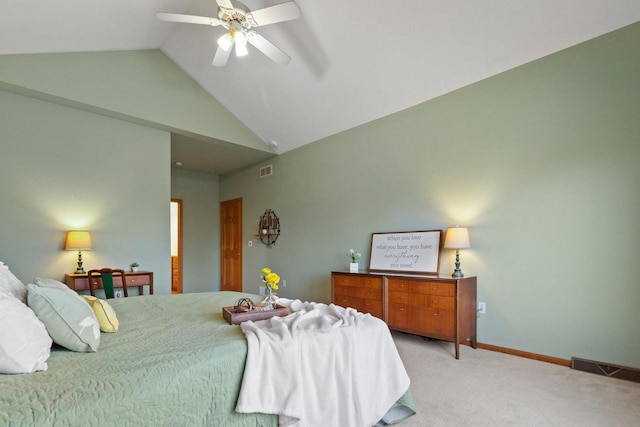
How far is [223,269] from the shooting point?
282 inches

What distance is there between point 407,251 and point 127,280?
3375 mm

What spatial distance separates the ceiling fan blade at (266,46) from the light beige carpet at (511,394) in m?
2.95

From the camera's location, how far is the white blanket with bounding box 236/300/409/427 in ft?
4.66

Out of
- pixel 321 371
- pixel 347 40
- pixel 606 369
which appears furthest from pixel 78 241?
pixel 606 369

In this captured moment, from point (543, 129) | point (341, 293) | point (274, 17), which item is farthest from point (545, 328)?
point (274, 17)

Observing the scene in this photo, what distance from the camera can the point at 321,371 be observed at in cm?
156

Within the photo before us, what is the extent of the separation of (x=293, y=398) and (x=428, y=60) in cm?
328

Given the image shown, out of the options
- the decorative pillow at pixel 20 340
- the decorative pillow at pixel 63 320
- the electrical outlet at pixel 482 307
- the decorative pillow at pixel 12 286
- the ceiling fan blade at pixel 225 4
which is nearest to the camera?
the decorative pillow at pixel 20 340

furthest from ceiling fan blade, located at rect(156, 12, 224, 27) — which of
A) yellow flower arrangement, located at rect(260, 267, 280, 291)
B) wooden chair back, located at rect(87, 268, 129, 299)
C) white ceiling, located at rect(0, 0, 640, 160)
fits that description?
wooden chair back, located at rect(87, 268, 129, 299)

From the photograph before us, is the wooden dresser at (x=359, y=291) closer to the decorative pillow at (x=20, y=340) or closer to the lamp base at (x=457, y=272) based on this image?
the lamp base at (x=457, y=272)

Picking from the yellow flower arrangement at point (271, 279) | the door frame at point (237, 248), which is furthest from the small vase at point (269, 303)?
the door frame at point (237, 248)

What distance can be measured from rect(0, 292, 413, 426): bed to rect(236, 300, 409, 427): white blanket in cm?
7

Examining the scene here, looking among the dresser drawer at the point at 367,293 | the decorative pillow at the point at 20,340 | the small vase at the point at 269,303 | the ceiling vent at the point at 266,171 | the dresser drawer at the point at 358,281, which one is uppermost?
the ceiling vent at the point at 266,171

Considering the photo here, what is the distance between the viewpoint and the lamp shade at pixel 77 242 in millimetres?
3680
